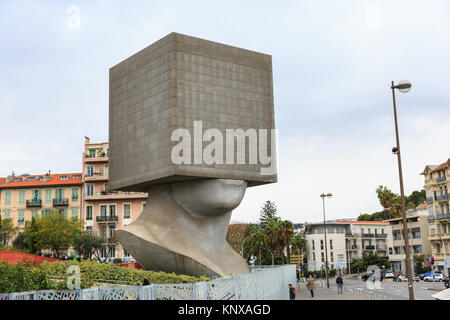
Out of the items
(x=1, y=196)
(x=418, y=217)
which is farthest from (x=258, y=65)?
(x=418, y=217)

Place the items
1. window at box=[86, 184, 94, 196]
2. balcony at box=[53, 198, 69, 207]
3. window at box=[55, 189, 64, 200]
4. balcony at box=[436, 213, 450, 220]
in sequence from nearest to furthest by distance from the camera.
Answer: window at box=[86, 184, 94, 196]
balcony at box=[53, 198, 69, 207]
window at box=[55, 189, 64, 200]
balcony at box=[436, 213, 450, 220]

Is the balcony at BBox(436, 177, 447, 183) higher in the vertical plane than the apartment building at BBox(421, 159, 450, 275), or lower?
higher

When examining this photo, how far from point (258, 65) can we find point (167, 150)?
874 cm

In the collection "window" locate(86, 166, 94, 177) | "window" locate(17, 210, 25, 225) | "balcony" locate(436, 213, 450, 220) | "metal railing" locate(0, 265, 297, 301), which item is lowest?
"metal railing" locate(0, 265, 297, 301)

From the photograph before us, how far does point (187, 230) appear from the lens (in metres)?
30.2

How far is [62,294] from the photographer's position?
14.0m

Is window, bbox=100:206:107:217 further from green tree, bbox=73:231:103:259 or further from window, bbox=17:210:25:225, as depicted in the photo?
window, bbox=17:210:25:225

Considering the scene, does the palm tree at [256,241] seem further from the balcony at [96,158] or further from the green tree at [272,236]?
the balcony at [96,158]

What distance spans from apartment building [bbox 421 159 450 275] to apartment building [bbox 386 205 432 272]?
7.24 meters

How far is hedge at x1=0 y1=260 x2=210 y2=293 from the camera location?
1609 centimetres

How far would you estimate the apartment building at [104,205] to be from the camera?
217 feet

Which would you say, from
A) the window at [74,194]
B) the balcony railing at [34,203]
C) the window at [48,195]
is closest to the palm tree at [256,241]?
the window at [74,194]

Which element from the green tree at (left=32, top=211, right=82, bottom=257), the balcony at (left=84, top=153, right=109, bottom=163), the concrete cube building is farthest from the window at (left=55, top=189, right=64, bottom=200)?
the concrete cube building
